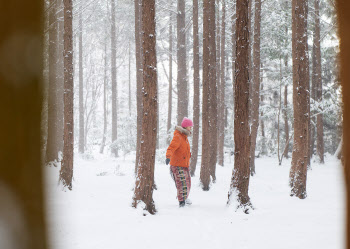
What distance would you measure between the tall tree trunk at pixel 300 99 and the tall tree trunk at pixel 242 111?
7.88 ft

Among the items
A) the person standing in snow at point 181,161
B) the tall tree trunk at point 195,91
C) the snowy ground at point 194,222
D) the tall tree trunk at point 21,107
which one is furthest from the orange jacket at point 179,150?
the tall tree trunk at point 195,91

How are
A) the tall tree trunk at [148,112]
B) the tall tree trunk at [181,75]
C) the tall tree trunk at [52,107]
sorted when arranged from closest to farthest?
the tall tree trunk at [148,112]
the tall tree trunk at [52,107]
the tall tree trunk at [181,75]

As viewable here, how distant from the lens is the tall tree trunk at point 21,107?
29.2ft

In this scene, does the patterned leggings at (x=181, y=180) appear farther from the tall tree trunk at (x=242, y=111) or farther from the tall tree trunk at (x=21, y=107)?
the tall tree trunk at (x=21, y=107)

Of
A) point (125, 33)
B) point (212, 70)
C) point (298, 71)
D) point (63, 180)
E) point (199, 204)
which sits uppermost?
point (125, 33)

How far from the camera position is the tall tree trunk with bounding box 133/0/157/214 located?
289 inches

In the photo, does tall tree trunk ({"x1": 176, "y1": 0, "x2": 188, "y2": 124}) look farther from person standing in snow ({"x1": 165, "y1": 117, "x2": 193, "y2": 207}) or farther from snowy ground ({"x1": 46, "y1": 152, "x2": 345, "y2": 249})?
person standing in snow ({"x1": 165, "y1": 117, "x2": 193, "y2": 207})

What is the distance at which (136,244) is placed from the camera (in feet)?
16.9

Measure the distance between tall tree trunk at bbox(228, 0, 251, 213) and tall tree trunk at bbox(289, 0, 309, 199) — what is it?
94.5 inches

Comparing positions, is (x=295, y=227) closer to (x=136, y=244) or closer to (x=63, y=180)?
(x=136, y=244)

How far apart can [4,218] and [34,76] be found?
6191 millimetres

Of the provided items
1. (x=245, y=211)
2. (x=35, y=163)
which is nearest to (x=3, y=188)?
(x=35, y=163)

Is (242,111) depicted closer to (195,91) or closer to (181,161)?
(181,161)

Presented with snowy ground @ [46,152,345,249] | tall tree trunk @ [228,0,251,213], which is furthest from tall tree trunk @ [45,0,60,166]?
tall tree trunk @ [228,0,251,213]
